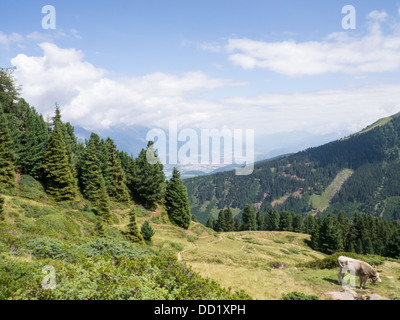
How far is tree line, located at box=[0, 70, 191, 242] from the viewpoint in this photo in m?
40.4

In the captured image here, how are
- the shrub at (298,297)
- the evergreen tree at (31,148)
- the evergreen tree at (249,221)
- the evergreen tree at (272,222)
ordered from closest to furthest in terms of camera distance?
the shrub at (298,297), the evergreen tree at (31,148), the evergreen tree at (249,221), the evergreen tree at (272,222)

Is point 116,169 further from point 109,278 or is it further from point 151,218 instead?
point 109,278

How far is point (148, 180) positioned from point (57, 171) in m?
21.7

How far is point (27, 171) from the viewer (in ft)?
146

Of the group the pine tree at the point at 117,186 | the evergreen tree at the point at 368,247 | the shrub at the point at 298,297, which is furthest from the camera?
the evergreen tree at the point at 368,247

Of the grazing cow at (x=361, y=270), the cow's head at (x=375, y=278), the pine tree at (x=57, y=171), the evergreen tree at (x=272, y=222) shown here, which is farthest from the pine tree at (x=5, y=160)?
the evergreen tree at (x=272, y=222)

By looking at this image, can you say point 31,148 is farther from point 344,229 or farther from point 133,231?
point 344,229

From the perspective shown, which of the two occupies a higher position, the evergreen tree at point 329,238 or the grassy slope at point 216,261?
the grassy slope at point 216,261

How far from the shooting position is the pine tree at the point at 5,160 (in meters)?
37.1

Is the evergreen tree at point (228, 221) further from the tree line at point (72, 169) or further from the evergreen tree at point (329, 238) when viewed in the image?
the tree line at point (72, 169)

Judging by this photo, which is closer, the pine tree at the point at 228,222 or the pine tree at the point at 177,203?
the pine tree at the point at 177,203

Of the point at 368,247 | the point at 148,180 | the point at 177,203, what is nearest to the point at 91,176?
the point at 148,180

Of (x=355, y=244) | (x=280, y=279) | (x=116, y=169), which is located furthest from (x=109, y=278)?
(x=355, y=244)

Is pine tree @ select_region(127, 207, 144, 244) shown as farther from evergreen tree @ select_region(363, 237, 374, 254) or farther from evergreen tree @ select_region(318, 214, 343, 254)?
evergreen tree @ select_region(363, 237, 374, 254)
